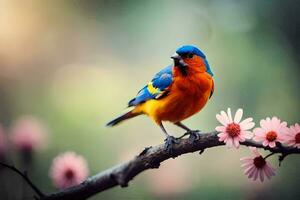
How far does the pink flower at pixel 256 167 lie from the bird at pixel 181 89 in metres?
0.21

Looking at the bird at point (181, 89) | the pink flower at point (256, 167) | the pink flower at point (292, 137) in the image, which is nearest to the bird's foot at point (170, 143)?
the bird at point (181, 89)

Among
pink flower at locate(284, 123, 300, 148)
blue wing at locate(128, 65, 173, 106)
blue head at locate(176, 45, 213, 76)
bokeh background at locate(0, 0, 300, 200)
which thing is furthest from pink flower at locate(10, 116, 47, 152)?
pink flower at locate(284, 123, 300, 148)

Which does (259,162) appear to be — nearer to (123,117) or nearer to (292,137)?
(292,137)

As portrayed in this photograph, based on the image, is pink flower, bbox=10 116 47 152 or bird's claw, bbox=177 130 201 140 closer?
bird's claw, bbox=177 130 201 140

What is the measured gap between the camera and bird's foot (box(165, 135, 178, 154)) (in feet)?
5.50

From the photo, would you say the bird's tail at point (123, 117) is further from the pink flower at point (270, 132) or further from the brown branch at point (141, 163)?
the pink flower at point (270, 132)

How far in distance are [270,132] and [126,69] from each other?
21.0 inches

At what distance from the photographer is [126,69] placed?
1.88 metres

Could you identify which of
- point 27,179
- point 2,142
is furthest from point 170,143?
point 2,142

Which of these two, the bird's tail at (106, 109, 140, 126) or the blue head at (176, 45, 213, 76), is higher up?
the blue head at (176, 45, 213, 76)

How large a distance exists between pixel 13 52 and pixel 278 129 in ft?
3.05

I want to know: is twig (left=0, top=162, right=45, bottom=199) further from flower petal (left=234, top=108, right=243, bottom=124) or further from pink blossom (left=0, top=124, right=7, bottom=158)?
flower petal (left=234, top=108, right=243, bottom=124)

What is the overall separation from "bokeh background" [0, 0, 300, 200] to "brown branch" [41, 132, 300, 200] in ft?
0.28

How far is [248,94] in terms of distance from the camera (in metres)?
1.85
